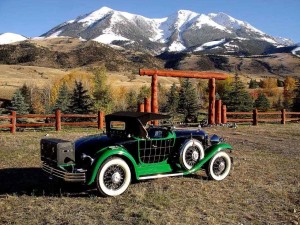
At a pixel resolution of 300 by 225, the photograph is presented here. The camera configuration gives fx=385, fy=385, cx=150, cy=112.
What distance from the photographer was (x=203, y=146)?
9.52 metres

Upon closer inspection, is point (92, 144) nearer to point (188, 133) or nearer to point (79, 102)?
point (188, 133)

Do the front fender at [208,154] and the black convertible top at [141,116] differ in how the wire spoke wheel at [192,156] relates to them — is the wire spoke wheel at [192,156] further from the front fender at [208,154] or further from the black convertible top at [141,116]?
the black convertible top at [141,116]

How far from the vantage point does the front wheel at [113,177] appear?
775 centimetres

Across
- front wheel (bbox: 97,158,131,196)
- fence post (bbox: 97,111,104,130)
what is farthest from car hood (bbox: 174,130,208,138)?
fence post (bbox: 97,111,104,130)

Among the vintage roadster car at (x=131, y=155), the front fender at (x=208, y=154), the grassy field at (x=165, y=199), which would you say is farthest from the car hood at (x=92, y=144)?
the front fender at (x=208, y=154)

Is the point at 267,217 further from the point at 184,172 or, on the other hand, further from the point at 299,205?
the point at 184,172

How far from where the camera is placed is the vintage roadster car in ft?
25.7

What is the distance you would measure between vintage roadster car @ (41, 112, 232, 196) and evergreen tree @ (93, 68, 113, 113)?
44175mm

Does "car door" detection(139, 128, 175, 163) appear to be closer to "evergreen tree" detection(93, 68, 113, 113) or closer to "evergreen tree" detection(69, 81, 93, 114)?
"evergreen tree" detection(69, 81, 93, 114)

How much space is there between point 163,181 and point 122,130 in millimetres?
1581

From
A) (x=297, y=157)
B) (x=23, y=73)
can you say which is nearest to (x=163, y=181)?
(x=297, y=157)

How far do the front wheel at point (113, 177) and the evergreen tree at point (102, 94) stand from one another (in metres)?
45.2

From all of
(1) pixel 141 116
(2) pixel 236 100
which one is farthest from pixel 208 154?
Result: (2) pixel 236 100

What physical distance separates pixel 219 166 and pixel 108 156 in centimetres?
310
